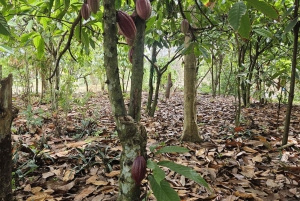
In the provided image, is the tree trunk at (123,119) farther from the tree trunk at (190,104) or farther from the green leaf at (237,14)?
the tree trunk at (190,104)

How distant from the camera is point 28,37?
119 centimetres

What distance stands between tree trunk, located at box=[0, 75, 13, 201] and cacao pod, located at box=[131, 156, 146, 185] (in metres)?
0.49

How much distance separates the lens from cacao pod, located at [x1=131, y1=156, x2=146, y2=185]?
1.98 ft

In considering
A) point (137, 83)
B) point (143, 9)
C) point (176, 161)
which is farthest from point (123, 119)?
point (176, 161)

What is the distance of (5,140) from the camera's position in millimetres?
833

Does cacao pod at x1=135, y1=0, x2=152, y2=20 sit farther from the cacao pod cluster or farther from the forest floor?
the forest floor

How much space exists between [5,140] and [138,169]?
0.51 meters

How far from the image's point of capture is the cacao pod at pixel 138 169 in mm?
604

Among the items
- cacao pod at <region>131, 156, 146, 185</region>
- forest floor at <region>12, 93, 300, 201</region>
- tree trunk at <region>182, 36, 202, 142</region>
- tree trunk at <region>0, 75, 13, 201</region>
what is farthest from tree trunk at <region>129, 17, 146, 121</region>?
tree trunk at <region>182, 36, 202, 142</region>

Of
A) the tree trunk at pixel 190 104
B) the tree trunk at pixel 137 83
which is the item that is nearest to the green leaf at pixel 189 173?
the tree trunk at pixel 137 83

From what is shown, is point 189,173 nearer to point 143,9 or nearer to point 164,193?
point 164,193

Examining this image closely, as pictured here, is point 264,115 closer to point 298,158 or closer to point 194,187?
point 298,158

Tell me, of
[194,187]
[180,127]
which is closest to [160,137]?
[180,127]

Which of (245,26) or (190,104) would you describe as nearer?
(245,26)
